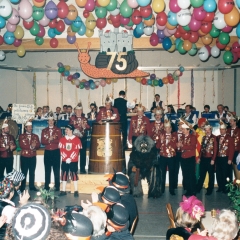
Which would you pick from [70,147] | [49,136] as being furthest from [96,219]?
[49,136]

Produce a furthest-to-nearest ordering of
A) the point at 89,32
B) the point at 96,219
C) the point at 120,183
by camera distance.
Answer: the point at 89,32 < the point at 120,183 < the point at 96,219

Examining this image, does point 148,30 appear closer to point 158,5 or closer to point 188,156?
point 158,5

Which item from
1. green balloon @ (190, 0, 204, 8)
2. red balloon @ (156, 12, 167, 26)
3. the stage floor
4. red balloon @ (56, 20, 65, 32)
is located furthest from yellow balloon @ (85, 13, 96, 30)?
the stage floor

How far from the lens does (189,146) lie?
809 centimetres

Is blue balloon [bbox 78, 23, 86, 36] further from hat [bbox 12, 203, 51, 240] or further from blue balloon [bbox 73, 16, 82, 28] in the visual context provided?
hat [bbox 12, 203, 51, 240]

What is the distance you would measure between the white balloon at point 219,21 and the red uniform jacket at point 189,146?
2326mm

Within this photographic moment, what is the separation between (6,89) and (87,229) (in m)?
14.3

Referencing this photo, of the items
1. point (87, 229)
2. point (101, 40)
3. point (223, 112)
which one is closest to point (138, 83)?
point (223, 112)

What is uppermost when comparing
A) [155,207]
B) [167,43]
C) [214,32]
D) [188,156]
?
[214,32]

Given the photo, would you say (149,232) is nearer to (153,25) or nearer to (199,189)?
(199,189)

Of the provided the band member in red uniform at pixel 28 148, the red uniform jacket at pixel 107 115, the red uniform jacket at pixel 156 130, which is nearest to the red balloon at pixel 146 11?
the red uniform jacket at pixel 107 115

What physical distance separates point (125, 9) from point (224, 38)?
93.7 inches

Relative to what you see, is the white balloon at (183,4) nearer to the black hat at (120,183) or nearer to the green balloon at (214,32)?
the green balloon at (214,32)

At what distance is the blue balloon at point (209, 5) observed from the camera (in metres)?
7.68
